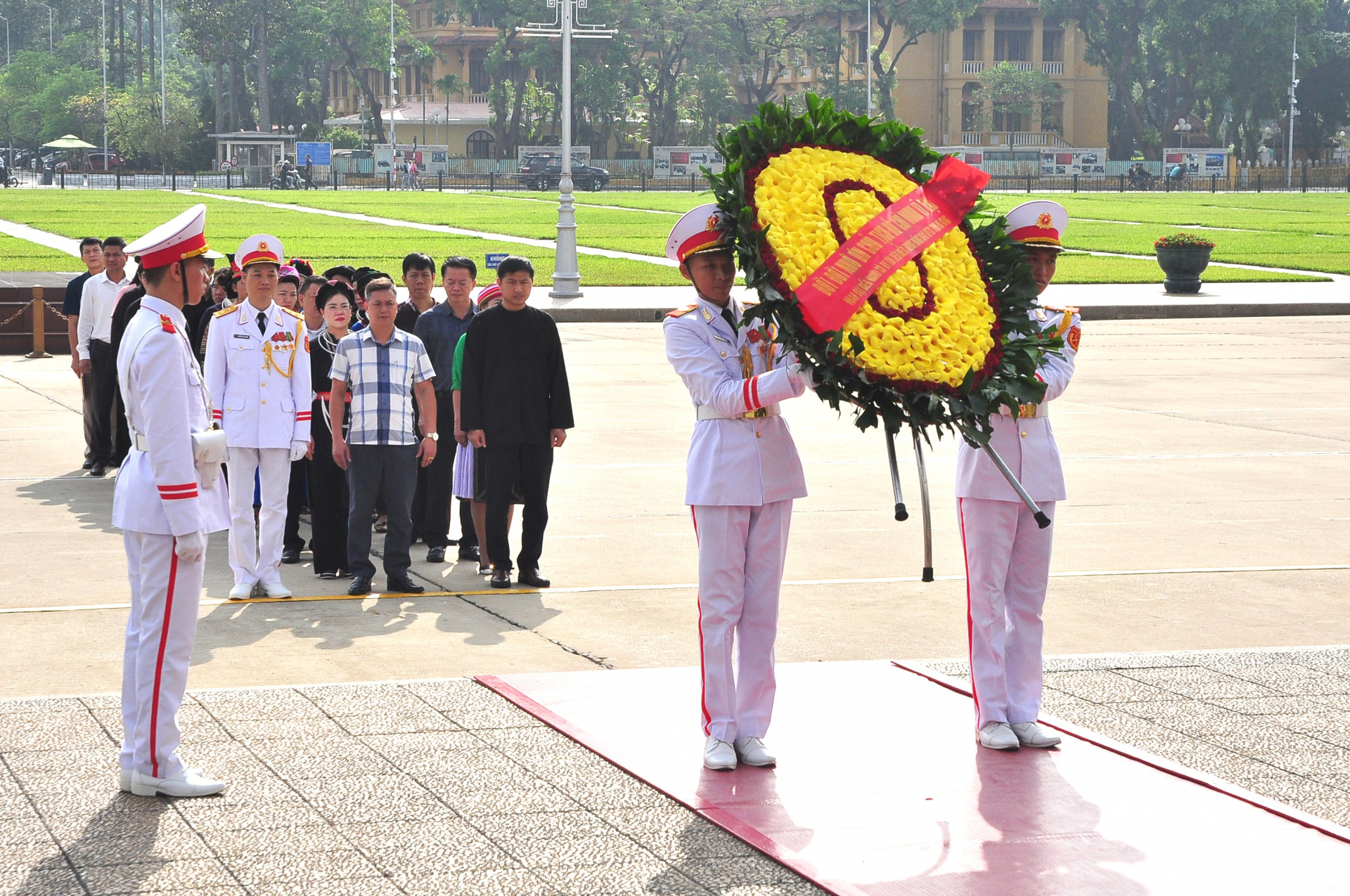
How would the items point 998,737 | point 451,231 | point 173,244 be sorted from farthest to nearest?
1. point 451,231
2. point 998,737
3. point 173,244

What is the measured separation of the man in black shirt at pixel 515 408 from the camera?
8.78 metres

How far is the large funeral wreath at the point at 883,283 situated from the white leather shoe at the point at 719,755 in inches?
52.4

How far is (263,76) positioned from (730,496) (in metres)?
97.9

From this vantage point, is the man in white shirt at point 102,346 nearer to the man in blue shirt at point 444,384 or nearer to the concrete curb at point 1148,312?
the man in blue shirt at point 444,384

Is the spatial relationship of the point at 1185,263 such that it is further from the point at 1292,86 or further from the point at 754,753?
the point at 1292,86

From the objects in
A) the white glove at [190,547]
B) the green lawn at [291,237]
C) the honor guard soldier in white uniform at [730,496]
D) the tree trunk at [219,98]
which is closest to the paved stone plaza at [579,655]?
the honor guard soldier in white uniform at [730,496]

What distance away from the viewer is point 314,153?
286 feet

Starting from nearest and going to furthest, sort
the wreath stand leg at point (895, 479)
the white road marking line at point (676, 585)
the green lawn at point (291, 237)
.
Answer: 1. the wreath stand leg at point (895, 479)
2. the white road marking line at point (676, 585)
3. the green lawn at point (291, 237)

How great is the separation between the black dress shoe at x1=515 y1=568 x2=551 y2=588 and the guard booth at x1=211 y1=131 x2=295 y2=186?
79.3 metres

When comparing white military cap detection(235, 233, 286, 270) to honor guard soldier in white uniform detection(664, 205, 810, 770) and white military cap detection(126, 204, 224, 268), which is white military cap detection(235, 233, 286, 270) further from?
honor guard soldier in white uniform detection(664, 205, 810, 770)

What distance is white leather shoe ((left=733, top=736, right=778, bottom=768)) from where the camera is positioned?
18.7ft

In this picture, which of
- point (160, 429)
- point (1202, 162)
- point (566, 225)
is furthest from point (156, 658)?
point (1202, 162)

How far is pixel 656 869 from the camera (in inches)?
188

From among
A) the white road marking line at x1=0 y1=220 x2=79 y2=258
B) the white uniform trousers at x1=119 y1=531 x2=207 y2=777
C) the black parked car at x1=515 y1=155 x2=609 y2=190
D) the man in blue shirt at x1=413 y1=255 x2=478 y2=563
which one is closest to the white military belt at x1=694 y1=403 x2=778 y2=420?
the white uniform trousers at x1=119 y1=531 x2=207 y2=777
